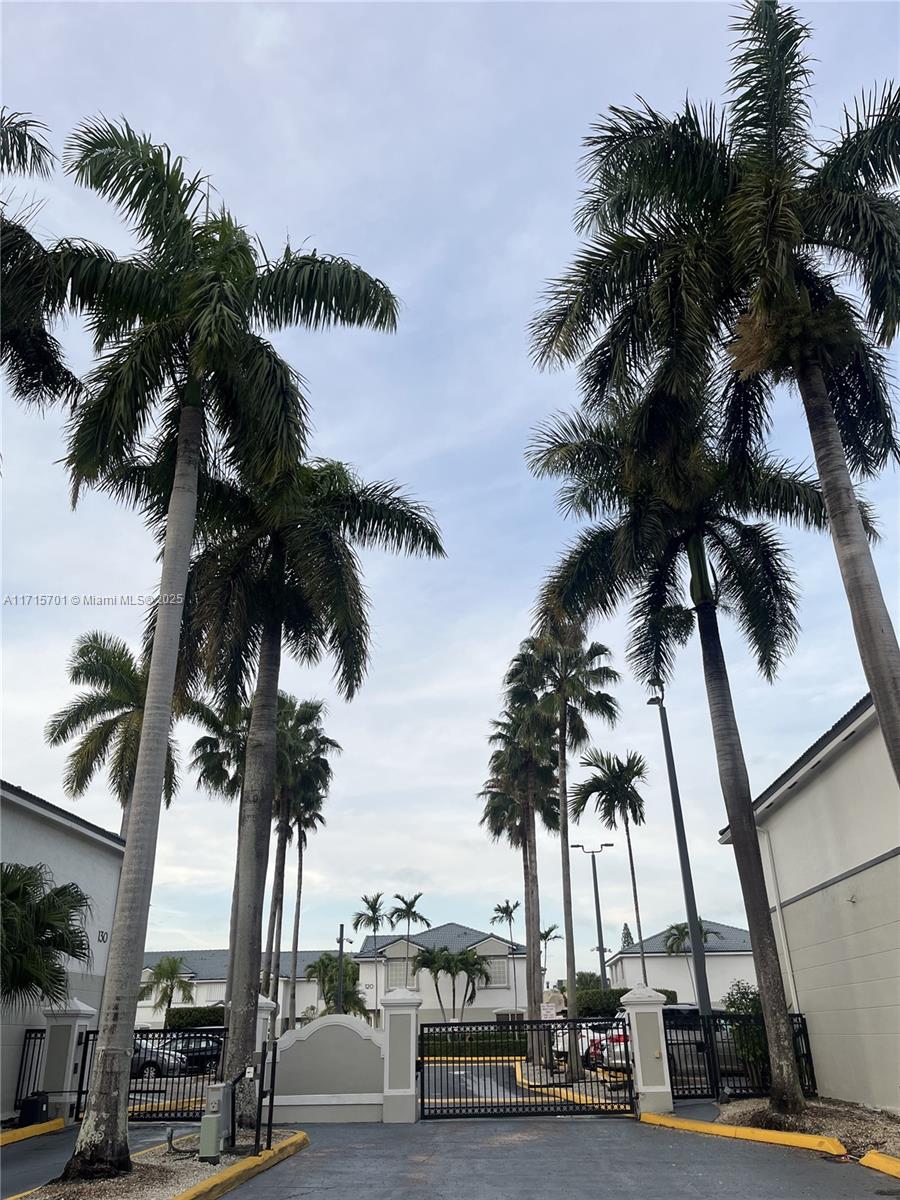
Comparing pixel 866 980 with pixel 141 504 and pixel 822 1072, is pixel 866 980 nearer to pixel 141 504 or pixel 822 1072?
pixel 822 1072

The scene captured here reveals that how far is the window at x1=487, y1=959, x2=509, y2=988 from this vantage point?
205 feet

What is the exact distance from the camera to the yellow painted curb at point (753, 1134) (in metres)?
11.8

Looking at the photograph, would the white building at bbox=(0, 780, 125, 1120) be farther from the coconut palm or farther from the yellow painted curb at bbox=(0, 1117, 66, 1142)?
the coconut palm

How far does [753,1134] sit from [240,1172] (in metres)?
7.60

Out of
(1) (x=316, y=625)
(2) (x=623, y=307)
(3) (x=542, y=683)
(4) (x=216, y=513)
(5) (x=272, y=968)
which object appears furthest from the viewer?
(5) (x=272, y=968)

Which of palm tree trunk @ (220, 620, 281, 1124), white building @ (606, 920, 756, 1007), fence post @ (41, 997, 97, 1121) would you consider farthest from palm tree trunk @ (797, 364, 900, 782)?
white building @ (606, 920, 756, 1007)

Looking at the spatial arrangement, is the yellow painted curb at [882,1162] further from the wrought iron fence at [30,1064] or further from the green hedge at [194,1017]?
the green hedge at [194,1017]

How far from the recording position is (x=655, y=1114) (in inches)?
640

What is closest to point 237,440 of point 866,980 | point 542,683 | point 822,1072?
point 866,980

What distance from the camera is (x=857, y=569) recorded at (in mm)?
11445

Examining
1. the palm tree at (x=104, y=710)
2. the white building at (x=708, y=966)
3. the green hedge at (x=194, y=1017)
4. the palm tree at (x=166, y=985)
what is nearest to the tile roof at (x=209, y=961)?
the palm tree at (x=166, y=985)

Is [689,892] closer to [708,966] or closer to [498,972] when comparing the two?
[708,966]

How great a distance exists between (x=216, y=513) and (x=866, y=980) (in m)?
13.8

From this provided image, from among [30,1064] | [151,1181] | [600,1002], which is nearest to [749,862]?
[151,1181]
